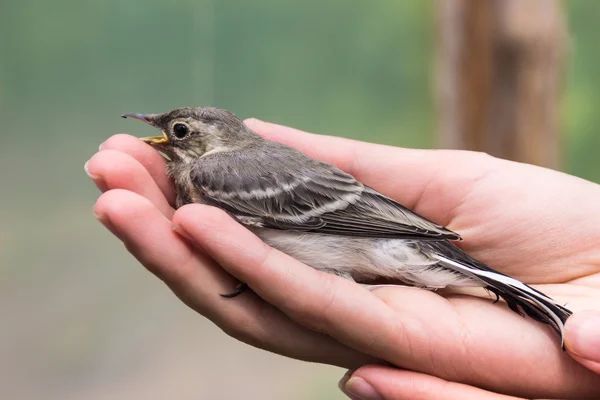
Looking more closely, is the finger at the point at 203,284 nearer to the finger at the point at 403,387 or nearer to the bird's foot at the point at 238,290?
the bird's foot at the point at 238,290

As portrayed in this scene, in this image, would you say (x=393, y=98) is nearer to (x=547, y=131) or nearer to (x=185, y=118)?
(x=547, y=131)

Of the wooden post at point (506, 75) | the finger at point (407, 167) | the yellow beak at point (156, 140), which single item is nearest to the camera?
the yellow beak at point (156, 140)

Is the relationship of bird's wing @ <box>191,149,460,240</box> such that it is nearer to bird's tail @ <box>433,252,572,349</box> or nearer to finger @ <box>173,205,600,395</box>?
bird's tail @ <box>433,252,572,349</box>

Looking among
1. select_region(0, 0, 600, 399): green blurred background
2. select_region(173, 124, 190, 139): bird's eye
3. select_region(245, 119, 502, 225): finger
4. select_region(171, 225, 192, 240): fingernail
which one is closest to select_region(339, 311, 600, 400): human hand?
select_region(171, 225, 192, 240): fingernail

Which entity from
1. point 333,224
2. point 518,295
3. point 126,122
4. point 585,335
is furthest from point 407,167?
point 126,122

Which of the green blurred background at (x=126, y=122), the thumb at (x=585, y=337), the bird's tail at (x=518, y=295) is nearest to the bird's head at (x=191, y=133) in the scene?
the bird's tail at (x=518, y=295)

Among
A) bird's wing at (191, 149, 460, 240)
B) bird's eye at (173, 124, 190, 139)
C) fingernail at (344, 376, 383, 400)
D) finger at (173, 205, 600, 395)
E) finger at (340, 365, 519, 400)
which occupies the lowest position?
fingernail at (344, 376, 383, 400)

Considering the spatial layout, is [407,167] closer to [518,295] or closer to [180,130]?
[518,295]
